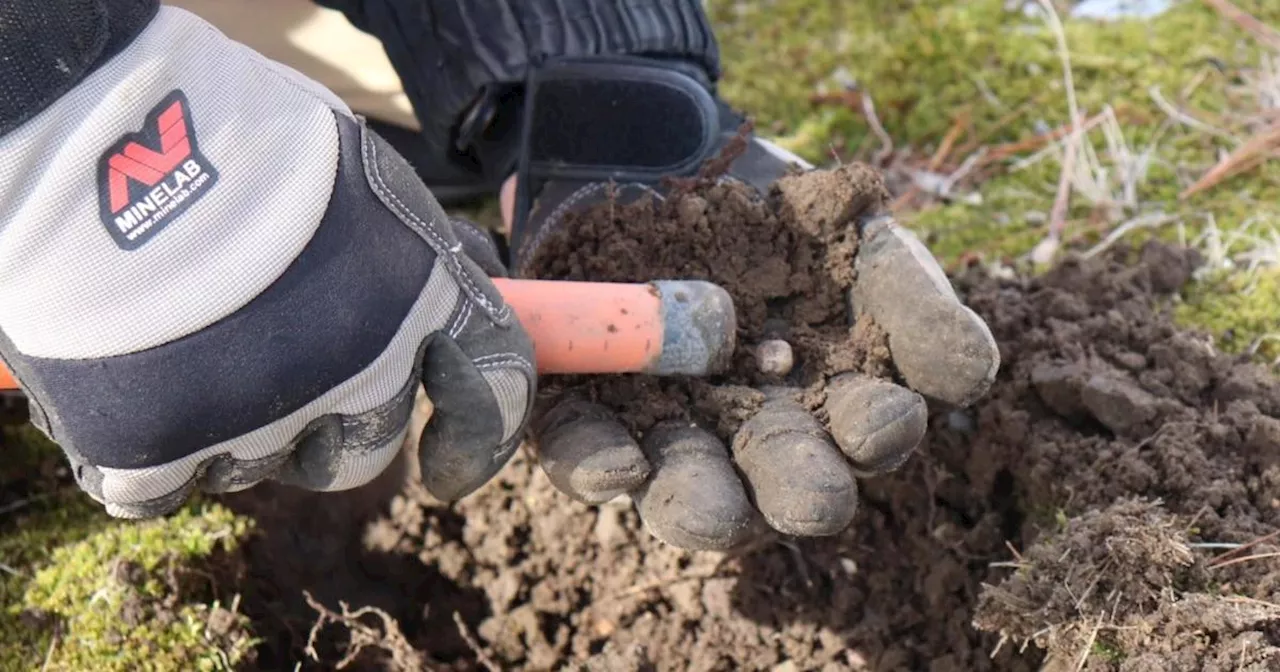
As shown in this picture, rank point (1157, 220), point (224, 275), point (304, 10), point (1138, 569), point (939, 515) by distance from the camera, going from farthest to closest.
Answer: point (1157, 220), point (304, 10), point (939, 515), point (1138, 569), point (224, 275)

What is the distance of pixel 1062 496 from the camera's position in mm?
1841

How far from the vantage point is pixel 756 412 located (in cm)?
166

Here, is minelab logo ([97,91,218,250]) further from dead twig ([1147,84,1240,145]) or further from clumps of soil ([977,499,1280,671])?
dead twig ([1147,84,1240,145])

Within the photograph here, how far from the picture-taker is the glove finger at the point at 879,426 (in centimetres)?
149

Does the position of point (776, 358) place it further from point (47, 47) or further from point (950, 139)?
point (950, 139)

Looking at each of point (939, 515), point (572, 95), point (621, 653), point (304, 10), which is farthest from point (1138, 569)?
point (304, 10)

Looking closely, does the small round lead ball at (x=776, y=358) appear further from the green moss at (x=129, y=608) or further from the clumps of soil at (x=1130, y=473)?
the green moss at (x=129, y=608)

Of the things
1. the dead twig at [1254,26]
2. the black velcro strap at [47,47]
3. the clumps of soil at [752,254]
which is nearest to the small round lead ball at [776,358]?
the clumps of soil at [752,254]

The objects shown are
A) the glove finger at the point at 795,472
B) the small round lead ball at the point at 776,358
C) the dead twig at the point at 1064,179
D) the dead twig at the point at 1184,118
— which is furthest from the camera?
the dead twig at the point at 1184,118

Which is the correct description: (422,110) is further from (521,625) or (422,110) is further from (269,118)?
(521,625)

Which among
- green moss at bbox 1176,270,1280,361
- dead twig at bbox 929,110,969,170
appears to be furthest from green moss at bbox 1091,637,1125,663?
dead twig at bbox 929,110,969,170

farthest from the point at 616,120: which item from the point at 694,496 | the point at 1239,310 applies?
the point at 1239,310

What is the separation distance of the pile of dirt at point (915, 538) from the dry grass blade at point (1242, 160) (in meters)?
0.36

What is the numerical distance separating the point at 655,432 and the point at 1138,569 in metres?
0.78
